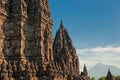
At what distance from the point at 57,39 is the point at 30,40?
2051cm

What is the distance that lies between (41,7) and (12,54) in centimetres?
1047

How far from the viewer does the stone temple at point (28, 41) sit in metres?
45.3

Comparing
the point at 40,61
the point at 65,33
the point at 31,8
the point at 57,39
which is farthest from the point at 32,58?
the point at 65,33

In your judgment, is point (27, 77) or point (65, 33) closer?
point (27, 77)

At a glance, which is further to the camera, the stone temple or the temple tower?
the temple tower

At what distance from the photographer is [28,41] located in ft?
171

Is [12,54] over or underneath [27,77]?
over

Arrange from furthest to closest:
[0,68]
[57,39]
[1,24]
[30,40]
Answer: [57,39], [30,40], [1,24], [0,68]

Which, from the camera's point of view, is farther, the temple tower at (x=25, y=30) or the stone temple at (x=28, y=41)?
the temple tower at (x=25, y=30)

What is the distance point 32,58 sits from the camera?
169ft

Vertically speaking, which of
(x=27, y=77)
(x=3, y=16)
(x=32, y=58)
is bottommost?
(x=27, y=77)

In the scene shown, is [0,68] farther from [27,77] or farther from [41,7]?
[41,7]

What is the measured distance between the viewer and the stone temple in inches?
1785

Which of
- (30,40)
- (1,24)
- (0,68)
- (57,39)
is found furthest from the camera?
(57,39)
